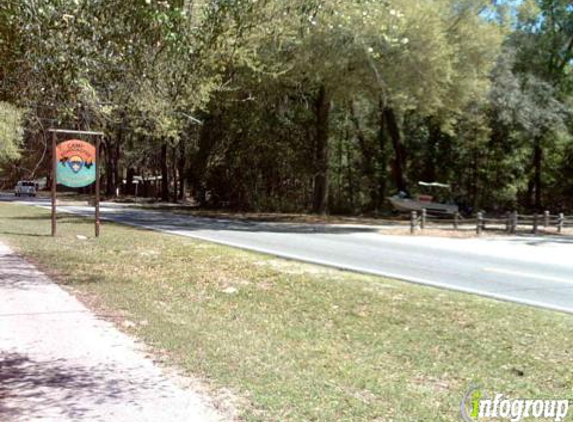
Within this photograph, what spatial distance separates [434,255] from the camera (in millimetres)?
16578

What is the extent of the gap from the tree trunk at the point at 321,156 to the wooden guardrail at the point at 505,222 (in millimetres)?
5569

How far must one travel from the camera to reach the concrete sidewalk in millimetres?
4738

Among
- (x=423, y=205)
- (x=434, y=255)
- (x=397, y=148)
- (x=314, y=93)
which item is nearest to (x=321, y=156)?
(x=314, y=93)

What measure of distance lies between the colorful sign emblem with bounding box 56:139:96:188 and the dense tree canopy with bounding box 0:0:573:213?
90 centimetres

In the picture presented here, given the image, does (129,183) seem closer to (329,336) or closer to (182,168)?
(182,168)

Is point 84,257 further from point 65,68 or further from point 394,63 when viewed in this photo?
point 394,63

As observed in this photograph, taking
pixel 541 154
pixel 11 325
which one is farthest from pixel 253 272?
pixel 541 154

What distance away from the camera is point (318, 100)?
32.5 meters

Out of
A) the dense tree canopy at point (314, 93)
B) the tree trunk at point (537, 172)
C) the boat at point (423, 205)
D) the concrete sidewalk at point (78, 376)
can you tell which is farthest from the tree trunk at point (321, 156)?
the concrete sidewalk at point (78, 376)

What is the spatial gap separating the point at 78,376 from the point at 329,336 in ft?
9.96

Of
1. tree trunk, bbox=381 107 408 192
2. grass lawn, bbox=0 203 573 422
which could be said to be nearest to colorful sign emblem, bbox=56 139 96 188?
grass lawn, bbox=0 203 573 422

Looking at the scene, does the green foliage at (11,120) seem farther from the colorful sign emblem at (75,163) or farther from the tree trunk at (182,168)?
the tree trunk at (182,168)

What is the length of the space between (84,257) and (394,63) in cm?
1574

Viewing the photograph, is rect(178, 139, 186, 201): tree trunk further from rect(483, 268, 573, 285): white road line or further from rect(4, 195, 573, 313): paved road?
rect(483, 268, 573, 285): white road line
